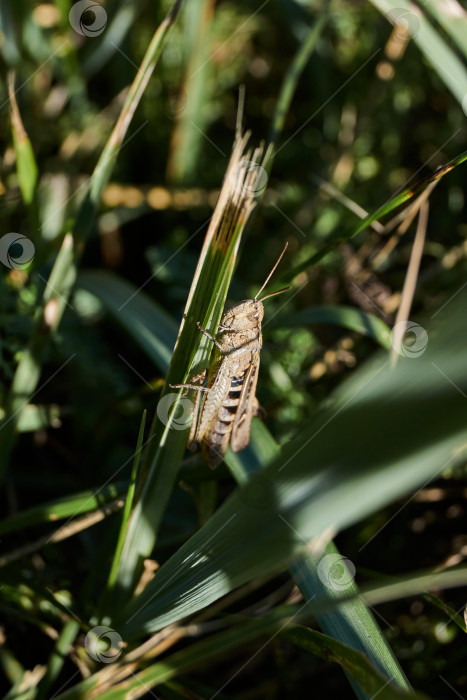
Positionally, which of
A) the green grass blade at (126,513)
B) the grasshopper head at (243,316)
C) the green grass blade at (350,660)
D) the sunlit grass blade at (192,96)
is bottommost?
the green grass blade at (350,660)

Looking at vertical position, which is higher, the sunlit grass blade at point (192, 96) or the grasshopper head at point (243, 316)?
the sunlit grass blade at point (192, 96)

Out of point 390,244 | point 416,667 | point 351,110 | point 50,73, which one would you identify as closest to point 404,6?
point 390,244

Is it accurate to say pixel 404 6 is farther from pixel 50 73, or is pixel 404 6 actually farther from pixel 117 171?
pixel 50 73

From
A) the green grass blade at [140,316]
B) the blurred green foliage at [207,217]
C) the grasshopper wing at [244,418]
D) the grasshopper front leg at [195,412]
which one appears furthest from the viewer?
the blurred green foliage at [207,217]

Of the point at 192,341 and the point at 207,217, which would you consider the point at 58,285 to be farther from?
the point at 207,217

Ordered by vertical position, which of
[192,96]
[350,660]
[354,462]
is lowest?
[350,660]

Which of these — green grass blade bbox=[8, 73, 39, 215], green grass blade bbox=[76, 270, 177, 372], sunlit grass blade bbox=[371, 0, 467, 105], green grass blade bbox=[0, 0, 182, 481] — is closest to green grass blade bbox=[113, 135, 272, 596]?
green grass blade bbox=[76, 270, 177, 372]

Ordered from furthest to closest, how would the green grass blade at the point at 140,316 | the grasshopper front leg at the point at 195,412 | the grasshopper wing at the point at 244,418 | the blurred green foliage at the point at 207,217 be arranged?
the blurred green foliage at the point at 207,217 → the green grass blade at the point at 140,316 → the grasshopper wing at the point at 244,418 → the grasshopper front leg at the point at 195,412

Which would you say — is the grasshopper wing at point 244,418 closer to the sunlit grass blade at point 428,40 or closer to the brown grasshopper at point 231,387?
the brown grasshopper at point 231,387

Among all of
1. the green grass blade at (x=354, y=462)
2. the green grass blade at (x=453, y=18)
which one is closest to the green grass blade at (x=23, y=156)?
the green grass blade at (x=354, y=462)

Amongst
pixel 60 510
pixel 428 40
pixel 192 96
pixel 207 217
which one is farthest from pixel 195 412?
pixel 192 96
